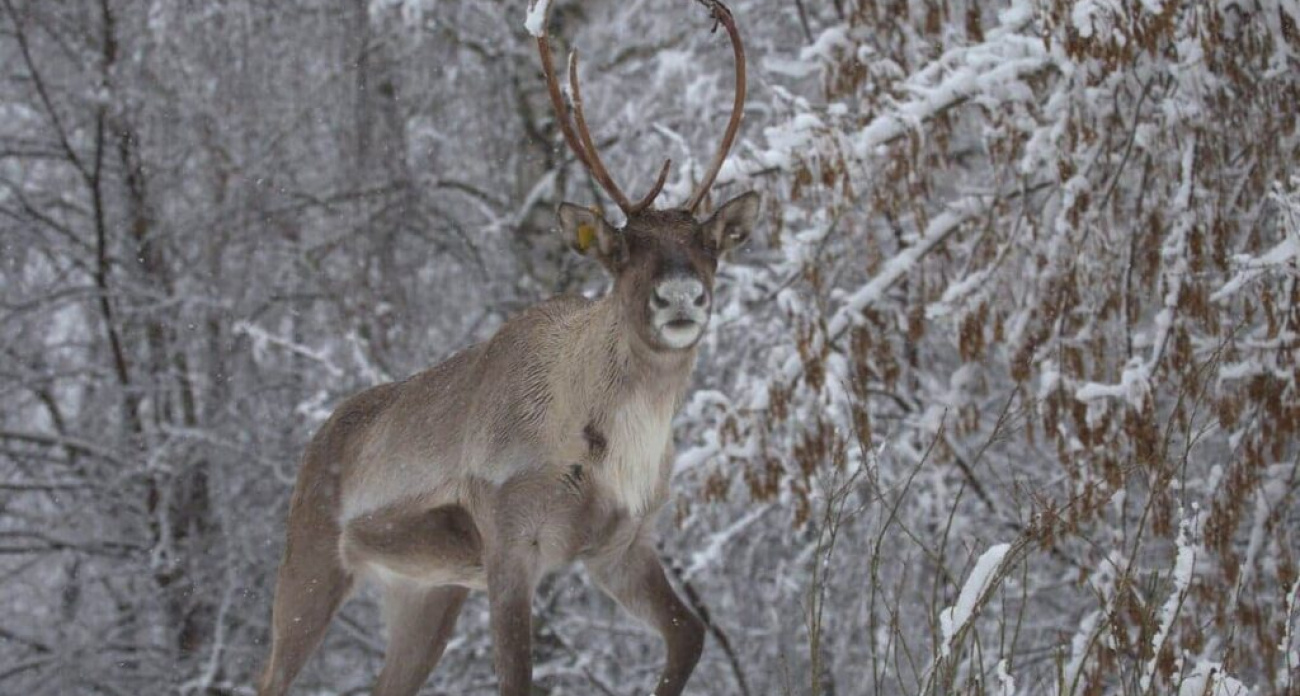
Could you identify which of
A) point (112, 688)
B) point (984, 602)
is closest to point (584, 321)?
point (984, 602)

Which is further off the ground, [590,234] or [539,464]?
[590,234]

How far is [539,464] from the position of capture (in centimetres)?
447

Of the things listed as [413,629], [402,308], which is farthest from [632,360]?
[402,308]

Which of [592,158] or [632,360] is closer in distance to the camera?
[632,360]

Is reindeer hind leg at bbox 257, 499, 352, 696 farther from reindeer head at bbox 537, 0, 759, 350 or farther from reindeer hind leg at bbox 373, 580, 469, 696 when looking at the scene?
reindeer head at bbox 537, 0, 759, 350

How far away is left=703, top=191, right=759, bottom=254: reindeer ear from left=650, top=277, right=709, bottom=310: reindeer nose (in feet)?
1.68

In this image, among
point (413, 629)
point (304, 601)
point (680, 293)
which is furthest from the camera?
point (413, 629)

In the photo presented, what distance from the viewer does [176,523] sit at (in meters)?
12.0

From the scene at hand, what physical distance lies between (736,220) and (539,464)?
0.97 meters

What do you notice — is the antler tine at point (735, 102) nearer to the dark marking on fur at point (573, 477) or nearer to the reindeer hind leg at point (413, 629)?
the dark marking on fur at point (573, 477)

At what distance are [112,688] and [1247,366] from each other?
829cm

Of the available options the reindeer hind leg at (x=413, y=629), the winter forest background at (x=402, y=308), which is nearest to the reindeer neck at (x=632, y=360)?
the reindeer hind leg at (x=413, y=629)

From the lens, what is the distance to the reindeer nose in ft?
13.7

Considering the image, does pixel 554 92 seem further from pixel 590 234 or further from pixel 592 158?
pixel 590 234
